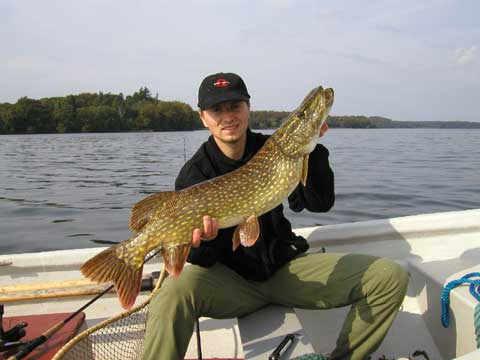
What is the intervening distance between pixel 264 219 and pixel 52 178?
45.1 feet

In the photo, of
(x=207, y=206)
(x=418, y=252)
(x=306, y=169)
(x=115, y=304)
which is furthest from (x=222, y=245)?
(x=418, y=252)

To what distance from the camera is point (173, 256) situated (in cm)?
229

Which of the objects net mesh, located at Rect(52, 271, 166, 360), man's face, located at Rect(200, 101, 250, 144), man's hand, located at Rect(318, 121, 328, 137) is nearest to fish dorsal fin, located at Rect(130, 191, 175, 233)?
net mesh, located at Rect(52, 271, 166, 360)

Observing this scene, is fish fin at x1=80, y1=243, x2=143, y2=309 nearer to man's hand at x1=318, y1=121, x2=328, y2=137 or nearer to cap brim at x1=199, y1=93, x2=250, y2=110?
cap brim at x1=199, y1=93, x2=250, y2=110

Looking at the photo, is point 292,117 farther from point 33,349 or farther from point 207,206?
point 33,349

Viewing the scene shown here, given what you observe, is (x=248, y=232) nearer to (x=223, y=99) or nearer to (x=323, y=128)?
(x=323, y=128)

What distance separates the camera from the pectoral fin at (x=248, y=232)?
237 centimetres

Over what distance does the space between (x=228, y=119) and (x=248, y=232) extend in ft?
2.78

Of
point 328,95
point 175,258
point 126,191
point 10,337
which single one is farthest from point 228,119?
point 126,191

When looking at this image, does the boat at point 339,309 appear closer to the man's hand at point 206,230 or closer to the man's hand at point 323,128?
the man's hand at point 206,230

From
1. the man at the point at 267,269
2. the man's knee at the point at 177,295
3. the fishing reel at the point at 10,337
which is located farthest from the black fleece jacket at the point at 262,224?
the fishing reel at the point at 10,337

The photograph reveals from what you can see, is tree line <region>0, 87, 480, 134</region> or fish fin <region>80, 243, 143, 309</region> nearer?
fish fin <region>80, 243, 143, 309</region>

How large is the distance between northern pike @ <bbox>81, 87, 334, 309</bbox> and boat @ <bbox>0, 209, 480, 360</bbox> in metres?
0.75

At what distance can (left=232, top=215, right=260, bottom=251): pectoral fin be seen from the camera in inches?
93.2
